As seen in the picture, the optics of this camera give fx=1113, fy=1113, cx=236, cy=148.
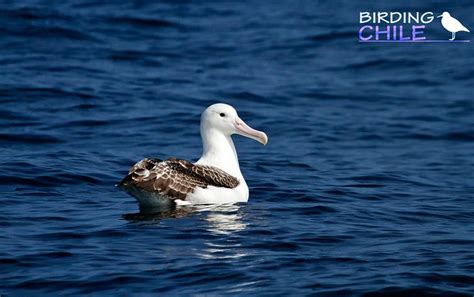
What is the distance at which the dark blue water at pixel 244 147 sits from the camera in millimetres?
10977

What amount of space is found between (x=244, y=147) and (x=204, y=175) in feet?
17.1

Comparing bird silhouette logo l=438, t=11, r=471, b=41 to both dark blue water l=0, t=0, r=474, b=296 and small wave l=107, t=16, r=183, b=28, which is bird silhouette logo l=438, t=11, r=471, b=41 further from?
small wave l=107, t=16, r=183, b=28

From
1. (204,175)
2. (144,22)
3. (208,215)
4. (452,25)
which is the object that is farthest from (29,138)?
(452,25)

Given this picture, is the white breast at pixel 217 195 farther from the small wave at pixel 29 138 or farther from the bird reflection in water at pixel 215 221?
the small wave at pixel 29 138

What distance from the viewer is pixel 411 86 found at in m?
23.8

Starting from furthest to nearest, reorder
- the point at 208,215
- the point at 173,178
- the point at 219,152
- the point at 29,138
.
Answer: the point at 29,138
the point at 219,152
the point at 173,178
the point at 208,215

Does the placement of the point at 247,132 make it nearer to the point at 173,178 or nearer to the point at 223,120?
the point at 223,120

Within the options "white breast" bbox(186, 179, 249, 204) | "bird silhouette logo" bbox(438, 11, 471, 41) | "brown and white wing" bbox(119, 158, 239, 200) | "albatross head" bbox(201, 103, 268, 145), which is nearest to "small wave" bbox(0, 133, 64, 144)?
"albatross head" bbox(201, 103, 268, 145)

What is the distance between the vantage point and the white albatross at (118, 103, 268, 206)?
1322cm

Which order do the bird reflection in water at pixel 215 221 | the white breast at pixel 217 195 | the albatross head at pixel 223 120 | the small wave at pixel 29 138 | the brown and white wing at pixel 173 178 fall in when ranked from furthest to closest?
the small wave at pixel 29 138
the albatross head at pixel 223 120
the white breast at pixel 217 195
the brown and white wing at pixel 173 178
the bird reflection in water at pixel 215 221

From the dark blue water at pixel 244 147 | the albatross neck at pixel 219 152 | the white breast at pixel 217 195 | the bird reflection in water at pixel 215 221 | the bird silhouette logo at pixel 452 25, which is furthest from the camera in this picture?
the bird silhouette logo at pixel 452 25

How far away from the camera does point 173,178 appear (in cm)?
1335

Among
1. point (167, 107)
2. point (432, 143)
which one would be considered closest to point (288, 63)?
point (167, 107)

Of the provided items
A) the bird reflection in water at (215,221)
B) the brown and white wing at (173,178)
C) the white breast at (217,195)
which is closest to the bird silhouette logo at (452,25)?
the white breast at (217,195)
